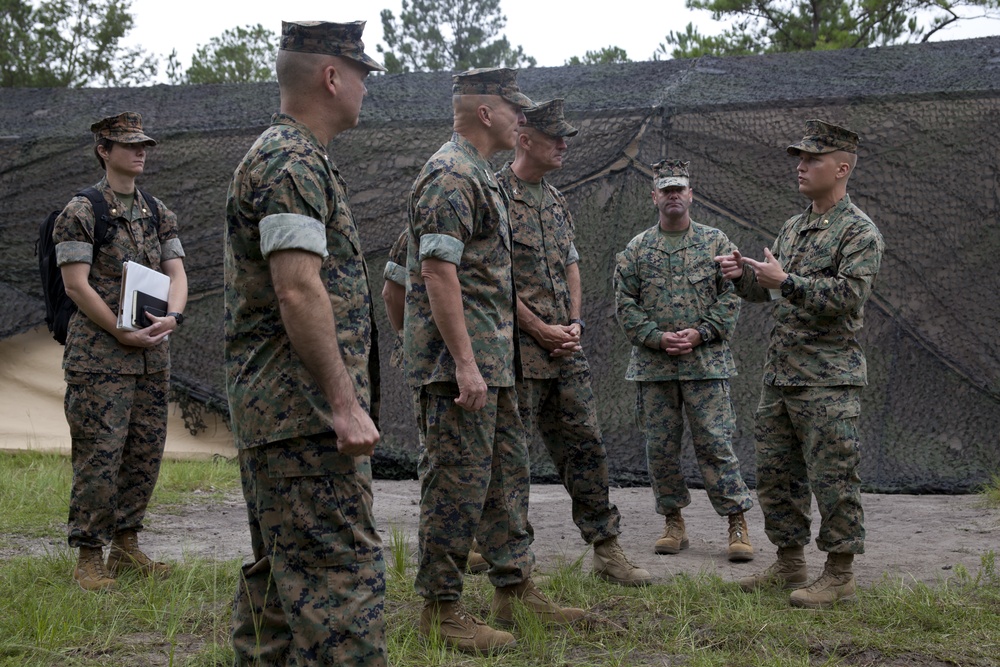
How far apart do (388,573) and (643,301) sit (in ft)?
6.03

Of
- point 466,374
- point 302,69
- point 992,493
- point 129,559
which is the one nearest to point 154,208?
point 129,559

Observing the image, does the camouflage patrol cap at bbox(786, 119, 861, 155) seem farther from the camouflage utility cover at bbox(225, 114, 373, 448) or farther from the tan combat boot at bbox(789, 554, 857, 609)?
the camouflage utility cover at bbox(225, 114, 373, 448)

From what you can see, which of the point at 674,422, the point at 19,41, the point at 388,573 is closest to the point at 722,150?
the point at 674,422

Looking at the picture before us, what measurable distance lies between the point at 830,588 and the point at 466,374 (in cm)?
164

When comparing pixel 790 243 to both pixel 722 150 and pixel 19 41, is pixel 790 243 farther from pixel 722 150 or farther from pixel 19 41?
pixel 19 41

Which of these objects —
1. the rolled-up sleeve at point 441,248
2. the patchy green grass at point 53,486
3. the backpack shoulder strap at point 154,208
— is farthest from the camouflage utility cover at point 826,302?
the patchy green grass at point 53,486

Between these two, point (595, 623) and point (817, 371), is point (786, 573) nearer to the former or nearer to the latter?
point (817, 371)

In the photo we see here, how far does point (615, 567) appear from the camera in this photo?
3816mm

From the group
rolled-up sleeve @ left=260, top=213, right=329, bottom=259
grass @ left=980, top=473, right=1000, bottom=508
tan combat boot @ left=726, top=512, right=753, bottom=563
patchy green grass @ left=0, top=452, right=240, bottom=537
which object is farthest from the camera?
grass @ left=980, top=473, right=1000, bottom=508

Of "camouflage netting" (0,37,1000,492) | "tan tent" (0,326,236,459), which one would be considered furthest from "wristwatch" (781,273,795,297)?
"tan tent" (0,326,236,459)

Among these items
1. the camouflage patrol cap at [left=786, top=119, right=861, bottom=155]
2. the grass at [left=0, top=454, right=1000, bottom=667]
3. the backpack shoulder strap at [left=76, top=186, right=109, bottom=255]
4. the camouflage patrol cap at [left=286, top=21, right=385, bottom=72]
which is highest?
the camouflage patrol cap at [left=786, top=119, right=861, bottom=155]

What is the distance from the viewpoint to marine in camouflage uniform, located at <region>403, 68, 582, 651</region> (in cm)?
300

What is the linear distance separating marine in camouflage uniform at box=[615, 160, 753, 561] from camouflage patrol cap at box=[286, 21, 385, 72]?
8.44 ft

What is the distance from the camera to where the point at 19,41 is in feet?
47.2
